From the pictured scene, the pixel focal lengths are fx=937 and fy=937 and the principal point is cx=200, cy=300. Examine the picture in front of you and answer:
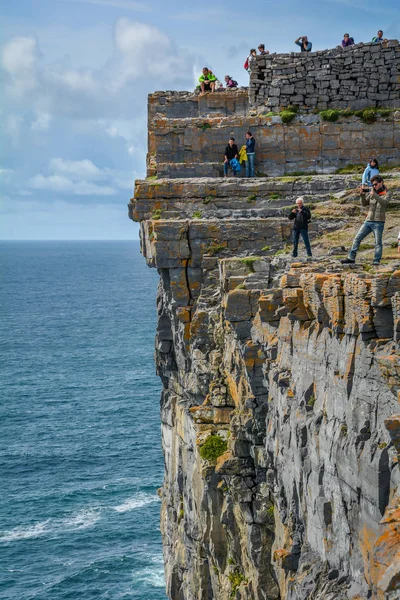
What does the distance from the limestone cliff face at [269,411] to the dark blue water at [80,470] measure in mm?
12460

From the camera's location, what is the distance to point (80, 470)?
6750cm

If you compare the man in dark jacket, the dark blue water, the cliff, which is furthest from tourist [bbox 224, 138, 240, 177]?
the dark blue water

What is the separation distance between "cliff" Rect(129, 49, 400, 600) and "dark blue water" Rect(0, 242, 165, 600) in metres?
13.4

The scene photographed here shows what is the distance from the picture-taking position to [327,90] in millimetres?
35062

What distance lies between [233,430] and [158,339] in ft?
42.2

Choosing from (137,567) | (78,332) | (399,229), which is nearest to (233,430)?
(399,229)

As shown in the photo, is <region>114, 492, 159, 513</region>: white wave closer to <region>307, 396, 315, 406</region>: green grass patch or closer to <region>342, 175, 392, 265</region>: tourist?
<region>342, 175, 392, 265</region>: tourist

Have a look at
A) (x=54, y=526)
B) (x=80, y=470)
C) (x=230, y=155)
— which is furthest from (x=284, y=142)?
(x=80, y=470)

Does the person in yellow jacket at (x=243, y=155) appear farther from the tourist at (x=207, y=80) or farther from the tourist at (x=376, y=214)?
the tourist at (x=376, y=214)

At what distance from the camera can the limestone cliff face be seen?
50.9 feet

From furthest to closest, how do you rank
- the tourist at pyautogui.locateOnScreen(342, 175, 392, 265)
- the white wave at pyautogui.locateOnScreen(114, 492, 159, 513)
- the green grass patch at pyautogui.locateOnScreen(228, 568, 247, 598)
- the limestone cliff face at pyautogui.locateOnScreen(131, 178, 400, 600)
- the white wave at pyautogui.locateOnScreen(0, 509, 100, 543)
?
the white wave at pyautogui.locateOnScreen(114, 492, 159, 513) → the white wave at pyautogui.locateOnScreen(0, 509, 100, 543) → the green grass patch at pyautogui.locateOnScreen(228, 568, 247, 598) → the tourist at pyautogui.locateOnScreen(342, 175, 392, 265) → the limestone cliff face at pyautogui.locateOnScreen(131, 178, 400, 600)

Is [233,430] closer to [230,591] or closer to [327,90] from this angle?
[230,591]

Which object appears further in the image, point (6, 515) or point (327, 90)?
point (6, 515)

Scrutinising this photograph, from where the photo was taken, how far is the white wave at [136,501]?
197ft
